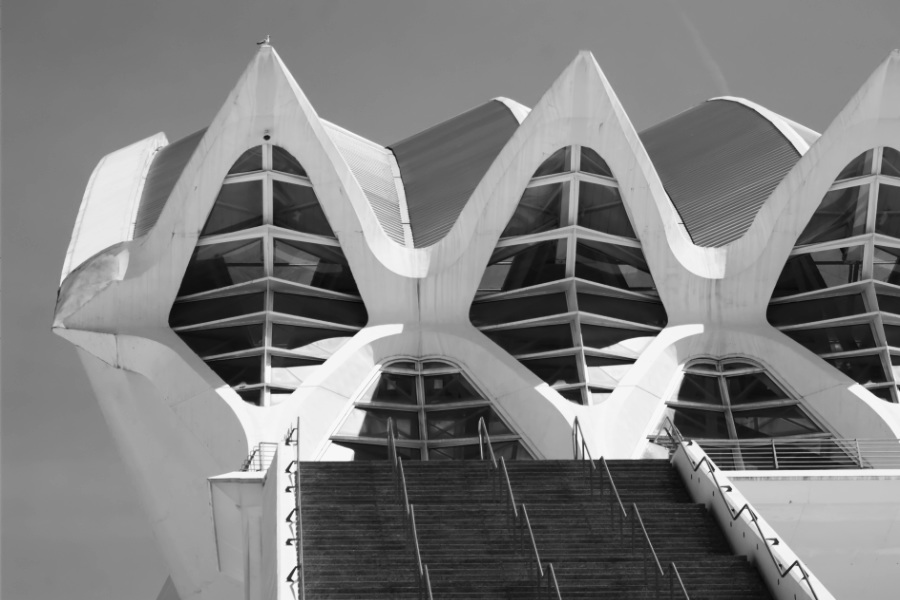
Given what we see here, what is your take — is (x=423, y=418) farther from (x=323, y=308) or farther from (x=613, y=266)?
(x=613, y=266)

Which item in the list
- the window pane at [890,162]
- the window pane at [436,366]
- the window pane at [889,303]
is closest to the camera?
the window pane at [436,366]

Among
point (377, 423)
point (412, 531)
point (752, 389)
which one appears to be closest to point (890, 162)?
point (752, 389)

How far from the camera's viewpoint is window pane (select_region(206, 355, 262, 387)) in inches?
Result: 1190

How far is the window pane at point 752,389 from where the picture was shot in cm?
3112

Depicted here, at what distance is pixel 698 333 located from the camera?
103 ft

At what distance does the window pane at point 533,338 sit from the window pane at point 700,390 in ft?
9.26

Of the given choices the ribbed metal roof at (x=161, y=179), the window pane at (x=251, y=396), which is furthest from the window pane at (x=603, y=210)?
the ribbed metal roof at (x=161, y=179)

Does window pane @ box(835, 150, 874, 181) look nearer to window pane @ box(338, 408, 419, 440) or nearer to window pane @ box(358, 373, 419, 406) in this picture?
window pane @ box(358, 373, 419, 406)

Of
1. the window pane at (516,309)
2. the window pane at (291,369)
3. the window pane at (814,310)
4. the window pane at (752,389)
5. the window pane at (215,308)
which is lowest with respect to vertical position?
the window pane at (752,389)

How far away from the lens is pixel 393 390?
3092 cm

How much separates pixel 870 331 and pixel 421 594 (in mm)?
18724

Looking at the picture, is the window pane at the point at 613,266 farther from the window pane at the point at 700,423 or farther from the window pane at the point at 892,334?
the window pane at the point at 892,334

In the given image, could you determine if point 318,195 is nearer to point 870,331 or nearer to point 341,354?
point 341,354

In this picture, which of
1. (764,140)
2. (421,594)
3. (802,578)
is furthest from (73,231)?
(802,578)
